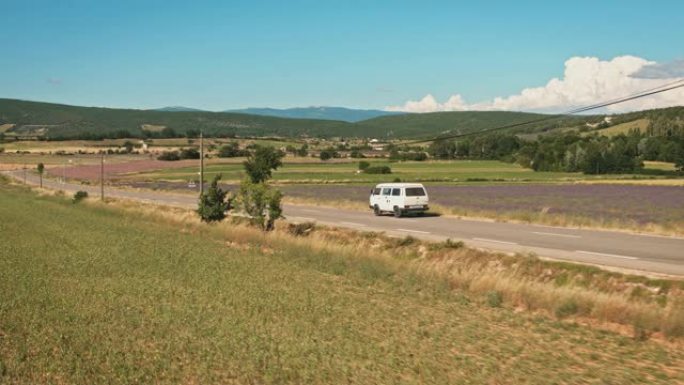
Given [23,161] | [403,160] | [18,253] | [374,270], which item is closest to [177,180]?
[403,160]

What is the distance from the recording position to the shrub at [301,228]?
33316mm

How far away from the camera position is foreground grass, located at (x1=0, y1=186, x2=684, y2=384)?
10.8 metres

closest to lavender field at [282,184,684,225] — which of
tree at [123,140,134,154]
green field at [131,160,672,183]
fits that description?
green field at [131,160,672,183]

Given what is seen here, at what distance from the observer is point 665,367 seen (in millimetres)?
11328

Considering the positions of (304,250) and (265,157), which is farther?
(265,157)

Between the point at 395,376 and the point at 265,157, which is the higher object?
the point at 265,157

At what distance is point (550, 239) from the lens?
88.9ft

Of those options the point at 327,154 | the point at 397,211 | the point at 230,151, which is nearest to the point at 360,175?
the point at 327,154

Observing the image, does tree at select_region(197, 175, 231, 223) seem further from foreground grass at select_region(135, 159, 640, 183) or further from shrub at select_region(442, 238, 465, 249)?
foreground grass at select_region(135, 159, 640, 183)

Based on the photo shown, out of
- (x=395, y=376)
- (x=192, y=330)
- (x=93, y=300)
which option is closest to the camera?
(x=395, y=376)

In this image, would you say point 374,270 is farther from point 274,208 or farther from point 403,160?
point 403,160

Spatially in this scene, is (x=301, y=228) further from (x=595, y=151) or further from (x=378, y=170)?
(x=595, y=151)

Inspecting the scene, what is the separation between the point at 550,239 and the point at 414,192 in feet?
45.4

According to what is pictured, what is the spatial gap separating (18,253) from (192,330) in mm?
15560
